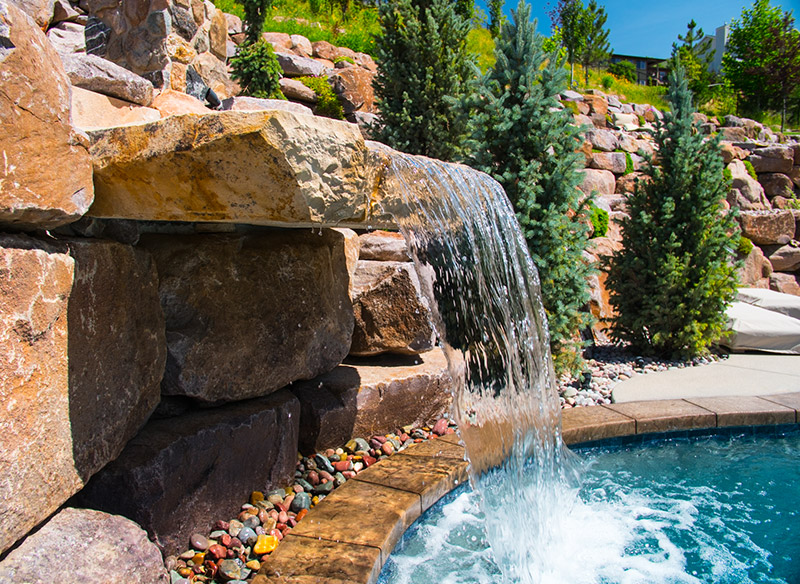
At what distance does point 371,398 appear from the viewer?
11.4 feet

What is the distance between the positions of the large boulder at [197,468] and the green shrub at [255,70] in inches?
290

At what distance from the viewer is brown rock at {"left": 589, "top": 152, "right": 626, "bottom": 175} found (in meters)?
13.1

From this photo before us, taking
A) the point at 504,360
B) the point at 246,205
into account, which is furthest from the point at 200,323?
the point at 504,360

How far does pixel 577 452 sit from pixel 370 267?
6.20 feet

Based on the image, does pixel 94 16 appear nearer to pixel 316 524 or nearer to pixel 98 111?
pixel 98 111

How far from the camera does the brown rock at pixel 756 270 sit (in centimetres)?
1102

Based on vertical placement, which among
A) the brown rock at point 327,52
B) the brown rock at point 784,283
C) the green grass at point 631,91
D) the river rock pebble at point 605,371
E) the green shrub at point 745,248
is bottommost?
the river rock pebble at point 605,371

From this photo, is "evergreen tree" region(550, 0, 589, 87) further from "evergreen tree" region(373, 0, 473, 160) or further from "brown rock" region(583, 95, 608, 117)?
"evergreen tree" region(373, 0, 473, 160)

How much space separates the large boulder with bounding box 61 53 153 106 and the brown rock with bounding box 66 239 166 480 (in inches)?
33.0

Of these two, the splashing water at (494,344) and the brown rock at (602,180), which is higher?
the brown rock at (602,180)

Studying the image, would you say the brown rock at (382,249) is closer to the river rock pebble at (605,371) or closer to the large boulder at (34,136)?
the river rock pebble at (605,371)

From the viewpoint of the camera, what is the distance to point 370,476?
2.96 meters

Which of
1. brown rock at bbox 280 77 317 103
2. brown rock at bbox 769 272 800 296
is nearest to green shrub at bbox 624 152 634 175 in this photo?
brown rock at bbox 769 272 800 296

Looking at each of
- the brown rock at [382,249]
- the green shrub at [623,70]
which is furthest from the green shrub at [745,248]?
the green shrub at [623,70]
